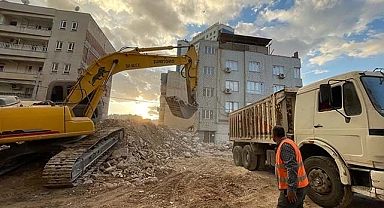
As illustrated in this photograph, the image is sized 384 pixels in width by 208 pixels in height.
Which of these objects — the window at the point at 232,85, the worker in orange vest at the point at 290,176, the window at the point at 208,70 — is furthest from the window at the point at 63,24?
the worker in orange vest at the point at 290,176

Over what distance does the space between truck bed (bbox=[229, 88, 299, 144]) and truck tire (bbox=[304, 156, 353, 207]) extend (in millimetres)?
1649

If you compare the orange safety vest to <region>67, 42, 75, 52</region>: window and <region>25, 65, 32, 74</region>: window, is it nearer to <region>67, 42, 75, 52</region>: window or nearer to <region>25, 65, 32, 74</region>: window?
<region>67, 42, 75, 52</region>: window

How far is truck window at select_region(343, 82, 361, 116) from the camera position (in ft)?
15.0

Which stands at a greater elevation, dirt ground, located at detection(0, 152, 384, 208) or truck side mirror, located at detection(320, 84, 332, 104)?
truck side mirror, located at detection(320, 84, 332, 104)

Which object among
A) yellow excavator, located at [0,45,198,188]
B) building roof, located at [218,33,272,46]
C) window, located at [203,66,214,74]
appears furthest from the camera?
building roof, located at [218,33,272,46]

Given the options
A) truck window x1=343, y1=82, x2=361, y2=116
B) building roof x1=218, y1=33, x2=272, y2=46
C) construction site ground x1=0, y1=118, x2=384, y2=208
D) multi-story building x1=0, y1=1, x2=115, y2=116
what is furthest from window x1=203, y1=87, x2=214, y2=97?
truck window x1=343, y1=82, x2=361, y2=116

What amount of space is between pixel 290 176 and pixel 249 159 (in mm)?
6524

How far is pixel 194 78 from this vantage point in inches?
443

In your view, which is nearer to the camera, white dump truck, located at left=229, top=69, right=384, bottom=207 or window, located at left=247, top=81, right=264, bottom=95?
white dump truck, located at left=229, top=69, right=384, bottom=207

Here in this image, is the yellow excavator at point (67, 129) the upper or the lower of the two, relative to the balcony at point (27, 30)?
lower

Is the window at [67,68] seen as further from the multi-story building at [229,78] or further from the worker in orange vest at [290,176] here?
the worker in orange vest at [290,176]

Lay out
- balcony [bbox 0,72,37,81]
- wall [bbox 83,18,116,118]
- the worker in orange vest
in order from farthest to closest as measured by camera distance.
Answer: wall [bbox 83,18,116,118] → balcony [bbox 0,72,37,81] → the worker in orange vest

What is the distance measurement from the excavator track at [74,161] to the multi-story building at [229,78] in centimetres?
2050

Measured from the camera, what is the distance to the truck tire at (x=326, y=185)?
4516 mm
